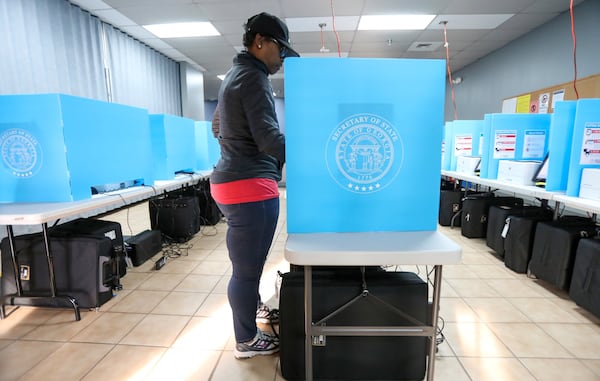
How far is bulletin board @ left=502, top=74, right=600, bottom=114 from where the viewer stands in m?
3.35

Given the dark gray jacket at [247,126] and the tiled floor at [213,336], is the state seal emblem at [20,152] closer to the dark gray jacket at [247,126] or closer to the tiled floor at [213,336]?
the tiled floor at [213,336]

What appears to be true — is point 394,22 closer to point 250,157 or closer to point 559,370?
point 250,157

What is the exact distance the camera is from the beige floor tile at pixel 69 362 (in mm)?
1305

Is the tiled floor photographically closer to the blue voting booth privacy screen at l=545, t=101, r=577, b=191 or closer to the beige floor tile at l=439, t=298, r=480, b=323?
the beige floor tile at l=439, t=298, r=480, b=323

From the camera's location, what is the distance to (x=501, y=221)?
2607 millimetres

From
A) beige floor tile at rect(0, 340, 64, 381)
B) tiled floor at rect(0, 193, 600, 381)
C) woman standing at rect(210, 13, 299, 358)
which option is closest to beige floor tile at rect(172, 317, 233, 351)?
tiled floor at rect(0, 193, 600, 381)

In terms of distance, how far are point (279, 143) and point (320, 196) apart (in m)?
0.22

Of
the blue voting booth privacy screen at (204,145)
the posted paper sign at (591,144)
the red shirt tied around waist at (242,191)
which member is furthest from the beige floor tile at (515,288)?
the blue voting booth privacy screen at (204,145)

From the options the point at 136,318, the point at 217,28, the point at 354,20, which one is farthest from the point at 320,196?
the point at 217,28

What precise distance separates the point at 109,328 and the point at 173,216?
4.86 feet

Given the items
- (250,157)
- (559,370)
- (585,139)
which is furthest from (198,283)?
(585,139)

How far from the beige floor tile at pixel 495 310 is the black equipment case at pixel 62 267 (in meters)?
2.18

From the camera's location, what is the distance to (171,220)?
304cm

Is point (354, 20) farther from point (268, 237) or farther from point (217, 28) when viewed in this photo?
point (268, 237)
